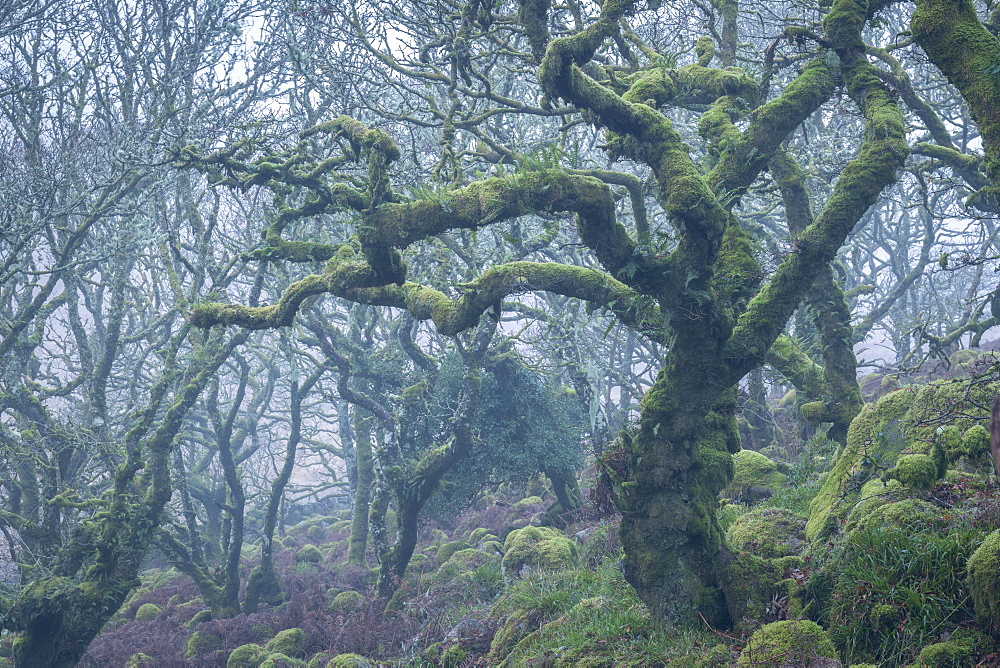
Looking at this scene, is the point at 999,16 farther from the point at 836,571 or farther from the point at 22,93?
the point at 22,93

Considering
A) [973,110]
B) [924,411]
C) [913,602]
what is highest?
[973,110]

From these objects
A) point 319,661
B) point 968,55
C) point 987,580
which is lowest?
point 319,661

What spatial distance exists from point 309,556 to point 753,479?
46.3 ft

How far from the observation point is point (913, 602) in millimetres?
5594

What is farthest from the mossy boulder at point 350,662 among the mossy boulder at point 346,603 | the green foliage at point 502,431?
the green foliage at point 502,431

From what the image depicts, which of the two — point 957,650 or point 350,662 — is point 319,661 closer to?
point 350,662

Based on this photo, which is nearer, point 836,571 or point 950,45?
point 950,45

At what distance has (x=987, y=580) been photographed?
16.7 ft

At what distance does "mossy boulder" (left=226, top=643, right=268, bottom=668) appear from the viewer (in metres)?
12.7

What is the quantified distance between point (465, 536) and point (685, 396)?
12.6m

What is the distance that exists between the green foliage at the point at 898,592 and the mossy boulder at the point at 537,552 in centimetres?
564

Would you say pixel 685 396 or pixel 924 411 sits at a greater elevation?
pixel 685 396

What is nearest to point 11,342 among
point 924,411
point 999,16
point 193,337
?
point 193,337

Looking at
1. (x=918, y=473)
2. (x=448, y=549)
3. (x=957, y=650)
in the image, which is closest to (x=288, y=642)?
(x=448, y=549)
